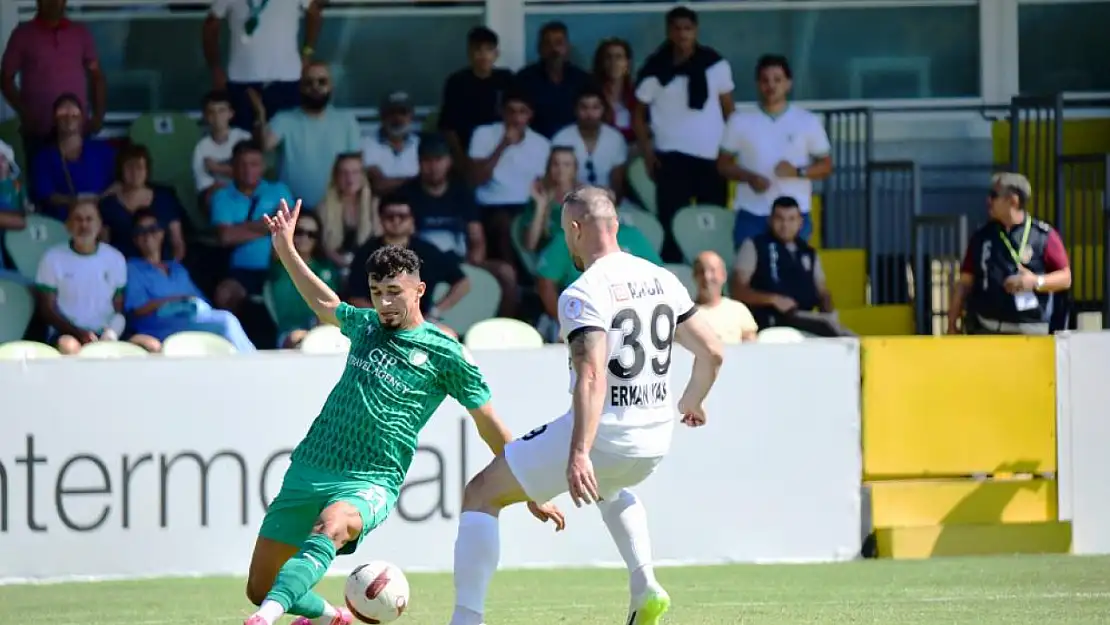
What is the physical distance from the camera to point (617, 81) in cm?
1547

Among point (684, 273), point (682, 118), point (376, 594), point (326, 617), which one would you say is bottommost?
point (326, 617)

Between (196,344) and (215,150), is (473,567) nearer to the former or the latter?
(196,344)

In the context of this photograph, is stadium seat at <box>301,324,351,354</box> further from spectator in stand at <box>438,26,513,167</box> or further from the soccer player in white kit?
the soccer player in white kit

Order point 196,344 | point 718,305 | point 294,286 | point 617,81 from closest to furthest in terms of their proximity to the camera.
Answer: point 196,344 → point 718,305 → point 294,286 → point 617,81

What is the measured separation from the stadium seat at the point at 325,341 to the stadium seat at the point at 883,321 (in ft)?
14.6

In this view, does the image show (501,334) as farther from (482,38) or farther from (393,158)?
(482,38)

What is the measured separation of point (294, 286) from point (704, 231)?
325 cm

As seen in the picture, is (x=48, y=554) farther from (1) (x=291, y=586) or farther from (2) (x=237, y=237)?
(1) (x=291, y=586)

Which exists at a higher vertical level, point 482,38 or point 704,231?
point 482,38

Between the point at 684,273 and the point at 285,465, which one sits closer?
the point at 285,465

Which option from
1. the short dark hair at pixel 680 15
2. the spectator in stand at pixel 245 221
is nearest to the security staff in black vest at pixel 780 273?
the short dark hair at pixel 680 15

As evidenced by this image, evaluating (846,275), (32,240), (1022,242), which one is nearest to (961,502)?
(1022,242)

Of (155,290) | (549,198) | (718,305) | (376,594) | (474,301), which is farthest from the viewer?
(549,198)

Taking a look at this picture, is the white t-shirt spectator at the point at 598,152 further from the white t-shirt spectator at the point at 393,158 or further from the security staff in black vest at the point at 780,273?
the security staff in black vest at the point at 780,273
